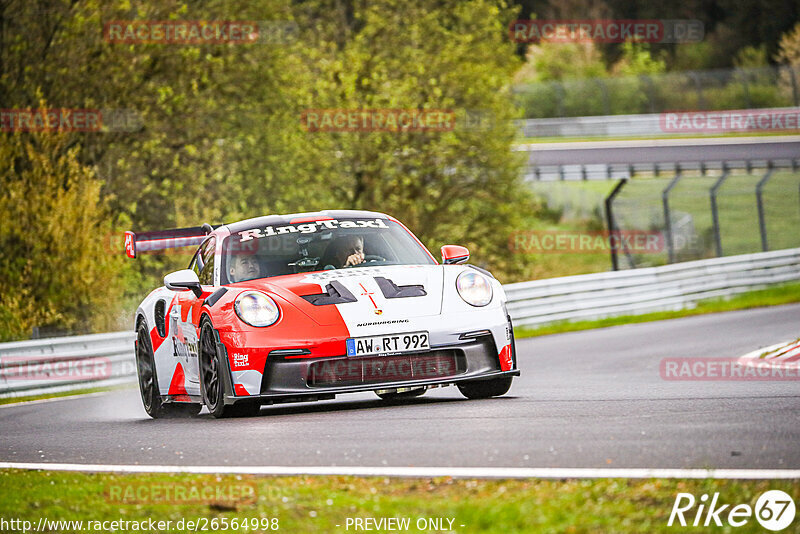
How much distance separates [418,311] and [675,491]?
3.80 m

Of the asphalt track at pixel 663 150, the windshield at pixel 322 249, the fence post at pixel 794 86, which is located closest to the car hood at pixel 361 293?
the windshield at pixel 322 249

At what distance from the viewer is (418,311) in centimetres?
873

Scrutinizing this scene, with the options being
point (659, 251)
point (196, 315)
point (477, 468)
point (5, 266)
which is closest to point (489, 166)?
point (659, 251)

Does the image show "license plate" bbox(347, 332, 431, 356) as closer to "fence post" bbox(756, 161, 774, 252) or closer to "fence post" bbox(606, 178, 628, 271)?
"fence post" bbox(606, 178, 628, 271)

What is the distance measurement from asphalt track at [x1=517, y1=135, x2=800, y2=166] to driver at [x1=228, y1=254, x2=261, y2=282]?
40.4 meters

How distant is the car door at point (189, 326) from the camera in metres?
9.52

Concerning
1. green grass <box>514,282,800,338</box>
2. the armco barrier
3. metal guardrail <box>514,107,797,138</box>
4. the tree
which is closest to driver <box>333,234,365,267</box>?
the armco barrier

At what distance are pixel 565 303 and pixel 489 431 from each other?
15.6 metres

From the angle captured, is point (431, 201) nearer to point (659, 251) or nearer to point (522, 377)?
point (659, 251)

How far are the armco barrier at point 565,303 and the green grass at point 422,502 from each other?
11.0 meters

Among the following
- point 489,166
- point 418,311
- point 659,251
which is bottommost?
point 659,251

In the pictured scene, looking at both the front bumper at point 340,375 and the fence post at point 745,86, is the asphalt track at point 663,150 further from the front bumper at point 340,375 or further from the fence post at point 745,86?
the front bumper at point 340,375

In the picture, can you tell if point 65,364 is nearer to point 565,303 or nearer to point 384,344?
point 565,303

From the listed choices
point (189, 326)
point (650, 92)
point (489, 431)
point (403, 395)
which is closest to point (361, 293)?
point (189, 326)
